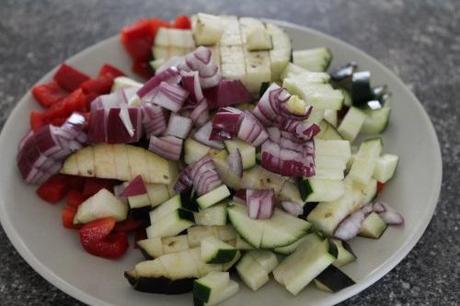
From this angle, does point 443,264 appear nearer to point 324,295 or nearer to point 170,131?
point 324,295

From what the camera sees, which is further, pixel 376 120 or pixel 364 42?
pixel 364 42

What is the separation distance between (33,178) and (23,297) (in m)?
0.30

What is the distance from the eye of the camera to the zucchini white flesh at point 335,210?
56.1 inches

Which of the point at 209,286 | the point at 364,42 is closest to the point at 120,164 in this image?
the point at 209,286

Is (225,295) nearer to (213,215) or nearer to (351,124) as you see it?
(213,215)

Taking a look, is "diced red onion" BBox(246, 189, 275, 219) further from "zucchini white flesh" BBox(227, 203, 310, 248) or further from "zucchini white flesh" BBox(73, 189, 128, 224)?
"zucchini white flesh" BBox(73, 189, 128, 224)

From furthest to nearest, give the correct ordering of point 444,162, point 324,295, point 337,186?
point 444,162 < point 337,186 < point 324,295

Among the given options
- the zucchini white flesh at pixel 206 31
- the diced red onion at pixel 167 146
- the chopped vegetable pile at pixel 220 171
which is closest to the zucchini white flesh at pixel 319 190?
the chopped vegetable pile at pixel 220 171

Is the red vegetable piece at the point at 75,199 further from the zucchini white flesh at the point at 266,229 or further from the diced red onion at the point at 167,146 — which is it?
the zucchini white flesh at the point at 266,229

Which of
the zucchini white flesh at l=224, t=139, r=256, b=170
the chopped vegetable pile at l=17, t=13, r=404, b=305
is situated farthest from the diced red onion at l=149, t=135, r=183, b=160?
the zucchini white flesh at l=224, t=139, r=256, b=170

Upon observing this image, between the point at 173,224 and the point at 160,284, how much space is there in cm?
15

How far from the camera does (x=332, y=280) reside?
1319mm

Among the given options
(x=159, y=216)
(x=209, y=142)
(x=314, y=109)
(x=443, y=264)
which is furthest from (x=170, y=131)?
(x=443, y=264)

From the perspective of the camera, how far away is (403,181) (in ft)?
5.24
